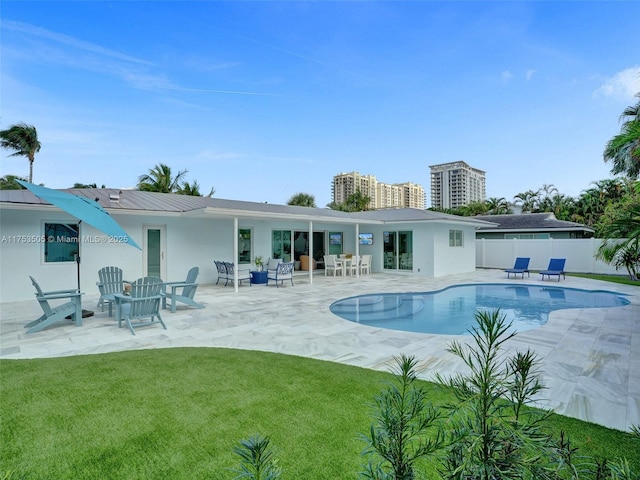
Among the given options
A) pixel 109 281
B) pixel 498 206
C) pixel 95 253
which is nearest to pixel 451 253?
pixel 109 281

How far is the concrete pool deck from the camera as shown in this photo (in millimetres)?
4195

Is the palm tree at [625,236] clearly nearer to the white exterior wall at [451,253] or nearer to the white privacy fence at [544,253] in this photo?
the white privacy fence at [544,253]

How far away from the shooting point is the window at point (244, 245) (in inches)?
610

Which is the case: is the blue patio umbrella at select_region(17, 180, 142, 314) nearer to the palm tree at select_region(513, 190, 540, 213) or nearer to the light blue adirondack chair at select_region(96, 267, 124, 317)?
the light blue adirondack chair at select_region(96, 267, 124, 317)

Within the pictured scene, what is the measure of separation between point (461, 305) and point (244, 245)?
9.32 metres

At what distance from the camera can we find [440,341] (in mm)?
6324

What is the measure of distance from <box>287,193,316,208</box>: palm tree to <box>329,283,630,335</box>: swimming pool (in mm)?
25792

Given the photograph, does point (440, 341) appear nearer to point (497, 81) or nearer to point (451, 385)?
point (451, 385)

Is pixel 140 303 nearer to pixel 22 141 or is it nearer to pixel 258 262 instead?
pixel 258 262

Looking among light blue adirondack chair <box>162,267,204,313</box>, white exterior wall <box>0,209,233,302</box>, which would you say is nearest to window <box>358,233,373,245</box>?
white exterior wall <box>0,209,233,302</box>

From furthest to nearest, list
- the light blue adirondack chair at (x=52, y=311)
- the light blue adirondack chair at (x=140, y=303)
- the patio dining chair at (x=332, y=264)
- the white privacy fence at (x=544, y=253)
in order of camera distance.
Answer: the white privacy fence at (x=544, y=253), the patio dining chair at (x=332, y=264), the light blue adirondack chair at (x=140, y=303), the light blue adirondack chair at (x=52, y=311)

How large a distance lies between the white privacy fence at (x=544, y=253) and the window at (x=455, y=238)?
4.10 meters

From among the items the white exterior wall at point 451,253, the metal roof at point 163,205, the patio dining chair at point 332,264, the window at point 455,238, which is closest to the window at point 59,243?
the metal roof at point 163,205

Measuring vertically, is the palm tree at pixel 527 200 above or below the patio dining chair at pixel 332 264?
above
